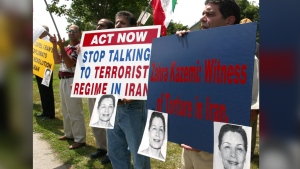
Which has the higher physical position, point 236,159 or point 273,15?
point 273,15

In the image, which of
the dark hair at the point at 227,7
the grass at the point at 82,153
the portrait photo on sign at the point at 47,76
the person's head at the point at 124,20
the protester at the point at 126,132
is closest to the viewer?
the dark hair at the point at 227,7

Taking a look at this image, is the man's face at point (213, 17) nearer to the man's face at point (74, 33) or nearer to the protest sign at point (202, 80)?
the protest sign at point (202, 80)

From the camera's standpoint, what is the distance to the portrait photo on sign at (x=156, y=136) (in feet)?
5.93

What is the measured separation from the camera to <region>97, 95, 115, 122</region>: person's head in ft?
7.91

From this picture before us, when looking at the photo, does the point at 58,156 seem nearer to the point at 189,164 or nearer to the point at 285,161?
the point at 189,164

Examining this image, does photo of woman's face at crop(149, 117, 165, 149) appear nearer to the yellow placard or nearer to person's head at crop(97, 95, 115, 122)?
person's head at crop(97, 95, 115, 122)

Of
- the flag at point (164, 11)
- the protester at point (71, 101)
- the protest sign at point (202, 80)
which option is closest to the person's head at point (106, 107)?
the protest sign at point (202, 80)

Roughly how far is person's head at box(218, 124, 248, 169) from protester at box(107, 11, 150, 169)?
1178mm

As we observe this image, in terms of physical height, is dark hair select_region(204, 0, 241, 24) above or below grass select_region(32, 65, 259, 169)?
above

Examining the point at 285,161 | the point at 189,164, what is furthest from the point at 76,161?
the point at 285,161

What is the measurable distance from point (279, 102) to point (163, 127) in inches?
42.9

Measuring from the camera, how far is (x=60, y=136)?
221 inches

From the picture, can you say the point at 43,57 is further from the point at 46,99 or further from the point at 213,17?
the point at 213,17

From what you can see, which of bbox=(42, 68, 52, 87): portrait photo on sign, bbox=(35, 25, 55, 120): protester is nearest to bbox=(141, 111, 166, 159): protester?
bbox=(42, 68, 52, 87): portrait photo on sign
